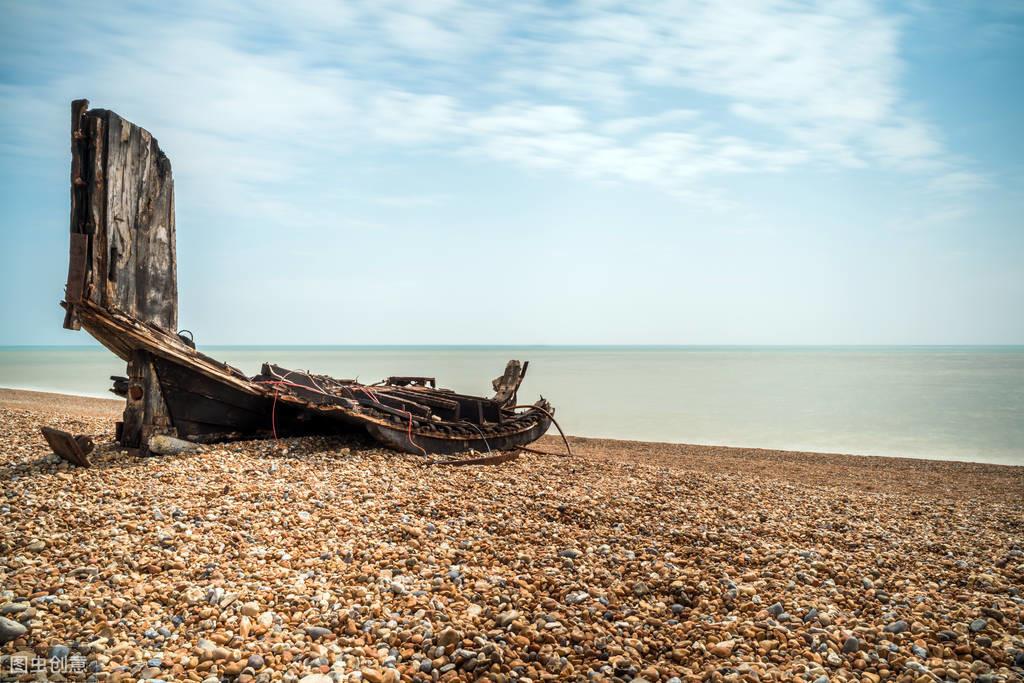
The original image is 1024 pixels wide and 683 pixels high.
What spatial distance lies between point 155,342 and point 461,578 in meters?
5.07

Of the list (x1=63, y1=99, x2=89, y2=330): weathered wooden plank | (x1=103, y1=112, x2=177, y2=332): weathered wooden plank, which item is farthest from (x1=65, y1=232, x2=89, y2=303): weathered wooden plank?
(x1=103, y1=112, x2=177, y2=332): weathered wooden plank

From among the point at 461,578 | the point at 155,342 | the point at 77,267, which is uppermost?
the point at 77,267

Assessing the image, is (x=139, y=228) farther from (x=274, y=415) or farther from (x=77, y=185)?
(x=274, y=415)

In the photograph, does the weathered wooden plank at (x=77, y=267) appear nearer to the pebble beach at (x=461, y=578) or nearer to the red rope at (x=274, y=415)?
the pebble beach at (x=461, y=578)

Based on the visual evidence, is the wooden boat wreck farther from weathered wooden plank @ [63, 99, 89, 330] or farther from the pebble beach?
the pebble beach

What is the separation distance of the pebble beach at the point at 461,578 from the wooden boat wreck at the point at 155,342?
0.63 meters

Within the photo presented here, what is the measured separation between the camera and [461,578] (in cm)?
602

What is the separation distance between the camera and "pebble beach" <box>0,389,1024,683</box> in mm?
4824

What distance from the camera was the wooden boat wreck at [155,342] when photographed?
306 inches

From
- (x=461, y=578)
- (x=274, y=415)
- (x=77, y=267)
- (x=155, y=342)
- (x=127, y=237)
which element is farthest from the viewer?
(x=274, y=415)

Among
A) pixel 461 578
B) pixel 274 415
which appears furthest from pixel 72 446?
pixel 461 578

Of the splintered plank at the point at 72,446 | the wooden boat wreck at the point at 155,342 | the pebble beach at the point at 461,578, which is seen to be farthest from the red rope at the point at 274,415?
the splintered plank at the point at 72,446

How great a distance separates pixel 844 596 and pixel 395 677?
4.02 m

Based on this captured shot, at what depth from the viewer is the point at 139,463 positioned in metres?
8.03
